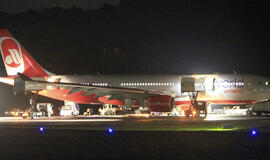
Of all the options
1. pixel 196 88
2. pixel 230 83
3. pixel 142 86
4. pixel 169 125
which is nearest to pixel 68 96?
pixel 142 86

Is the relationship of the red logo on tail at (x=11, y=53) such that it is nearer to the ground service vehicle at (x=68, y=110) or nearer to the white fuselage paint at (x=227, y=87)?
the ground service vehicle at (x=68, y=110)

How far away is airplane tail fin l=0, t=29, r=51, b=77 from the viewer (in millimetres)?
44094

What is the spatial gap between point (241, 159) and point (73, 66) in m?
66.8

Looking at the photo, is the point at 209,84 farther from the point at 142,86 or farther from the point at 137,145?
the point at 137,145

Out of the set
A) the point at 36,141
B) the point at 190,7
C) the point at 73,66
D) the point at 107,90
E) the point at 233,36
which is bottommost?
the point at 36,141

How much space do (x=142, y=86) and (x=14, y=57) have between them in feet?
45.5

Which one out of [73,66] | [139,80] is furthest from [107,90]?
[73,66]

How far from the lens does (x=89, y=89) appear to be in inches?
1551

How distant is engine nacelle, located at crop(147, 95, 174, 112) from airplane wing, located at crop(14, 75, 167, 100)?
1797 millimetres

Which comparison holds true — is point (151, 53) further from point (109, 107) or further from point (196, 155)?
point (196, 155)

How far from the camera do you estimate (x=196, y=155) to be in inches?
570

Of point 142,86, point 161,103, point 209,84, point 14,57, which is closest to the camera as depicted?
point 161,103

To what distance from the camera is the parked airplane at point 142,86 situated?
124 ft

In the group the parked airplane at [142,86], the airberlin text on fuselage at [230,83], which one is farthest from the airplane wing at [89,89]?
the airberlin text on fuselage at [230,83]
